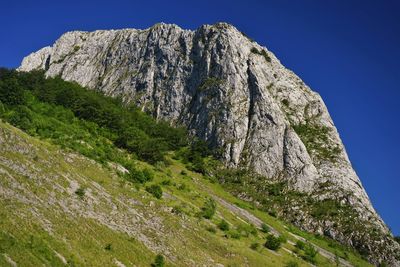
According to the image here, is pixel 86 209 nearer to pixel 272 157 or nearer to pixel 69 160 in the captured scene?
pixel 69 160

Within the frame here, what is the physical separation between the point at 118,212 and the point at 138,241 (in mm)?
5143

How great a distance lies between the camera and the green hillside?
113 feet

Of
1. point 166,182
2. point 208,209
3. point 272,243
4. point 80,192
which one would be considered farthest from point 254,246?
point 80,192

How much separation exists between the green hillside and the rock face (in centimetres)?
2675

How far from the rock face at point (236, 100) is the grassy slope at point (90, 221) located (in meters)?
56.1

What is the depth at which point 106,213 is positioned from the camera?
147ft

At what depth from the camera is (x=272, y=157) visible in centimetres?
12138

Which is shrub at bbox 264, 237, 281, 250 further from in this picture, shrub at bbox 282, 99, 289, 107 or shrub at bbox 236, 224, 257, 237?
shrub at bbox 282, 99, 289, 107

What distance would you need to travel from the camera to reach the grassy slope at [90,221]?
3297 centimetres

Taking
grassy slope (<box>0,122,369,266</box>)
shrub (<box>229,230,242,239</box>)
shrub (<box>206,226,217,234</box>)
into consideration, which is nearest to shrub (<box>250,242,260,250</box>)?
grassy slope (<box>0,122,369,266</box>)

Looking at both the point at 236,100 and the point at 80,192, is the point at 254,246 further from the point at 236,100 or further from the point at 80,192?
the point at 236,100

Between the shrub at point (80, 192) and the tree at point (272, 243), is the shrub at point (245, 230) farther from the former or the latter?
the shrub at point (80, 192)

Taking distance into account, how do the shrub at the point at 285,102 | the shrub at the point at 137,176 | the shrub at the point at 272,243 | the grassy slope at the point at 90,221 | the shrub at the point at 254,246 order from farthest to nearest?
the shrub at the point at 285,102, the shrub at the point at 272,243, the shrub at the point at 137,176, the shrub at the point at 254,246, the grassy slope at the point at 90,221

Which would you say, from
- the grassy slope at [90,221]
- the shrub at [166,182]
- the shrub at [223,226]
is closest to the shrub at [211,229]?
the grassy slope at [90,221]
